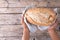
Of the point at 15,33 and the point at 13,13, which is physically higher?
the point at 13,13

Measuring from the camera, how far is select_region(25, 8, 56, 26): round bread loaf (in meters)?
1.12

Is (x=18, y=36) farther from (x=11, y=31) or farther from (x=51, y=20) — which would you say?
(x=51, y=20)

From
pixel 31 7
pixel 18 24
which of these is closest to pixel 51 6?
pixel 31 7

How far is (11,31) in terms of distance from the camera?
1.27 m

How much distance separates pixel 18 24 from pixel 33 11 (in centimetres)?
20

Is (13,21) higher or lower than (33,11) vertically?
lower

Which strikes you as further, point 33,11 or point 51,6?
point 51,6

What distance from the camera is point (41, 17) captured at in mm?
1138

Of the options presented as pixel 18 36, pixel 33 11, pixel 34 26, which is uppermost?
pixel 33 11

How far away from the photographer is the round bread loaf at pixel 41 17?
1122mm

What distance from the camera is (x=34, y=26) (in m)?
1.17

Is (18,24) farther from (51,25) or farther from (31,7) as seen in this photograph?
(51,25)

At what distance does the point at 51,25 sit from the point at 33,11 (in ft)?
0.55

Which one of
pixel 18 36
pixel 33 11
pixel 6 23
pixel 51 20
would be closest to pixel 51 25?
pixel 51 20
